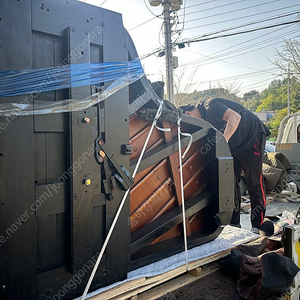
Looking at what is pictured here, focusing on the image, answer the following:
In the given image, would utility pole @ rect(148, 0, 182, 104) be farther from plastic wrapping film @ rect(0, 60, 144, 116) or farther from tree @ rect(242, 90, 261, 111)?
tree @ rect(242, 90, 261, 111)

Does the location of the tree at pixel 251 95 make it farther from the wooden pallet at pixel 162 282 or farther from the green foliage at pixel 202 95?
the wooden pallet at pixel 162 282

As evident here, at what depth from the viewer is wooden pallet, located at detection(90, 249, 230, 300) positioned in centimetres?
168

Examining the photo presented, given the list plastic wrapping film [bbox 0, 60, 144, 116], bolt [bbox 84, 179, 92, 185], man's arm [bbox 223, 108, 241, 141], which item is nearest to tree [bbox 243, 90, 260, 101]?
man's arm [bbox 223, 108, 241, 141]

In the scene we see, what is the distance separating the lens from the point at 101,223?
1.77 metres

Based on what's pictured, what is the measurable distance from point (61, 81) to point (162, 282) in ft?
4.82

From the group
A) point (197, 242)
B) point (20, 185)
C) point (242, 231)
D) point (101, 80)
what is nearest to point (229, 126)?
point (242, 231)

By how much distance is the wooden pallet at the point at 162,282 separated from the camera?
168 centimetres

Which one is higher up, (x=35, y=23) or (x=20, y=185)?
(x=35, y=23)

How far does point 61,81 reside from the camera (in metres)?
1.58

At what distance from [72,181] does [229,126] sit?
2441mm

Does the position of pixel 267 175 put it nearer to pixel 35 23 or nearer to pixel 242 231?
pixel 242 231

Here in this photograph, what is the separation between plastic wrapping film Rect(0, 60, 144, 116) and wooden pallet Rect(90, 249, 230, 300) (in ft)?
3.69

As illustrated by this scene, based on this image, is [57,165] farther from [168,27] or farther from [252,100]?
[252,100]

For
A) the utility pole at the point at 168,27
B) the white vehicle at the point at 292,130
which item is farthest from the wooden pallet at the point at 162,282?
the utility pole at the point at 168,27
